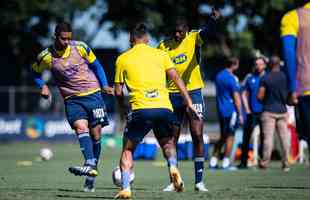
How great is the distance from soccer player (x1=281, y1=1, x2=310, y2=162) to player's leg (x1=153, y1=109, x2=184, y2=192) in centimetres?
223

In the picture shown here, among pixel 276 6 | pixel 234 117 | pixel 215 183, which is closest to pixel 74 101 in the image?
pixel 215 183

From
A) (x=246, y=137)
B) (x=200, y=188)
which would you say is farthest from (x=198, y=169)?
(x=246, y=137)

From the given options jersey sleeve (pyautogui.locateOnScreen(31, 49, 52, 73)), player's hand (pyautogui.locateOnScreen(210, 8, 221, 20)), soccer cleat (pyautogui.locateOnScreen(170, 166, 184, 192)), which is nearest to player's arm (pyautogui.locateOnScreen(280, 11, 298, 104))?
soccer cleat (pyautogui.locateOnScreen(170, 166, 184, 192))

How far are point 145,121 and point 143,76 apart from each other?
541 millimetres

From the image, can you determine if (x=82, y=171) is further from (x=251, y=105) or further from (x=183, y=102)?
(x=251, y=105)

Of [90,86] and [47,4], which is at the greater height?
[47,4]

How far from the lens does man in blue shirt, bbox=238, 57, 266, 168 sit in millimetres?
21859

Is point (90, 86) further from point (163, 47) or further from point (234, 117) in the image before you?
point (234, 117)

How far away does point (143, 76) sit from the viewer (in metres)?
12.4

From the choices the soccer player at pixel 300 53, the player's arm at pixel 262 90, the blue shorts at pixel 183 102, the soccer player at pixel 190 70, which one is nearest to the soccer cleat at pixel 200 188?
the soccer player at pixel 190 70

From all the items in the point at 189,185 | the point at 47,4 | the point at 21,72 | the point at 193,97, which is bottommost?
the point at 189,185

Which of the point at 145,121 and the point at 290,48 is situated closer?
the point at 290,48

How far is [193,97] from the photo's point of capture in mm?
14453

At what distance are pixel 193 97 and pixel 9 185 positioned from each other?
119 inches
